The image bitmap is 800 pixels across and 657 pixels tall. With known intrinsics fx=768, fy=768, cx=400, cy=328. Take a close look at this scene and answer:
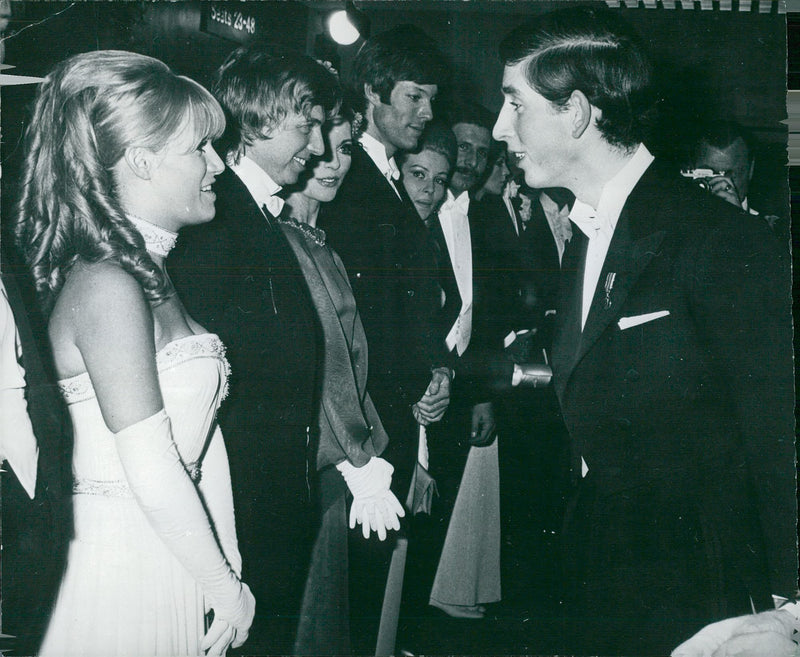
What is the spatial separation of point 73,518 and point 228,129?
1143 millimetres

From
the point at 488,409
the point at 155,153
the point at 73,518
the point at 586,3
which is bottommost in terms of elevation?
the point at 73,518

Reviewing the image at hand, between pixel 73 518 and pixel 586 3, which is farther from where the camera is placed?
pixel 586 3

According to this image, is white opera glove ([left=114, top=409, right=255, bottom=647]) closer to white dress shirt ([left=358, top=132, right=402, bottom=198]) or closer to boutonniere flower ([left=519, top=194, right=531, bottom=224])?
white dress shirt ([left=358, top=132, right=402, bottom=198])

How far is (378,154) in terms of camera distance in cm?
224

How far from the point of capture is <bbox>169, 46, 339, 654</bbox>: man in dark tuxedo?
2.13m

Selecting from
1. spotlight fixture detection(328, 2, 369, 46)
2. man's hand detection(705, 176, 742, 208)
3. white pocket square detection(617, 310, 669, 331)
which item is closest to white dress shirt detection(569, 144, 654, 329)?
white pocket square detection(617, 310, 669, 331)

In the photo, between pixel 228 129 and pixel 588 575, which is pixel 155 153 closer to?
pixel 228 129

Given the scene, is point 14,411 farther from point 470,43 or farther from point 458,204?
point 470,43

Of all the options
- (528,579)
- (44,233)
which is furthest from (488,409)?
(44,233)

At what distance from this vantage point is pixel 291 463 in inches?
85.1

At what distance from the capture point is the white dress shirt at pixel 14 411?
83.5 inches

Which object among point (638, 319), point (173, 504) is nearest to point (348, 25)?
point (638, 319)

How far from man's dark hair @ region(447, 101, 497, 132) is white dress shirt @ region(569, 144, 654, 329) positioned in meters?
0.38

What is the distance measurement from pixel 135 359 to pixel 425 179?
96 centimetres
